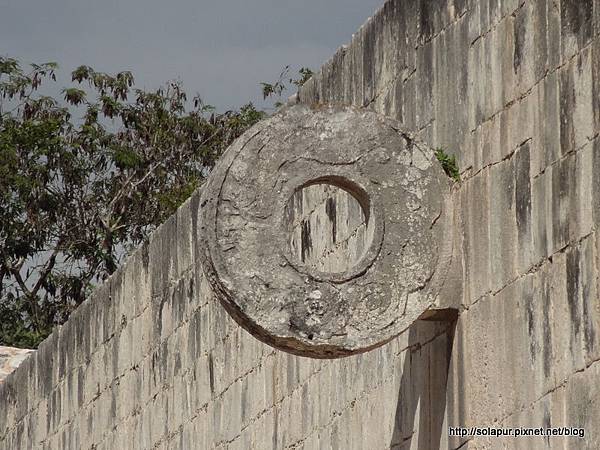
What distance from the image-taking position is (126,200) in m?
23.3

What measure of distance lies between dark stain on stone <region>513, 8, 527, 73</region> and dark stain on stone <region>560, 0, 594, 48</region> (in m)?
0.33

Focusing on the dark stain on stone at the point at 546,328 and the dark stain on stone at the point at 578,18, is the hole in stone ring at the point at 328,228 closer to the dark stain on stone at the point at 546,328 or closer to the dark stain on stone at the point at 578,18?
the dark stain on stone at the point at 546,328

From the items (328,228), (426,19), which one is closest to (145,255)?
(328,228)

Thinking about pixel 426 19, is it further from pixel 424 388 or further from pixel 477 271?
pixel 424 388

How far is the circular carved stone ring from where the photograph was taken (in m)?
6.18

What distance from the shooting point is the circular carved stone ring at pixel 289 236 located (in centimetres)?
618

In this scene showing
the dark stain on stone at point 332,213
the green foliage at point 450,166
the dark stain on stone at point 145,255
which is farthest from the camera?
the dark stain on stone at point 145,255

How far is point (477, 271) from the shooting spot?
6352 millimetres

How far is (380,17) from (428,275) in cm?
173

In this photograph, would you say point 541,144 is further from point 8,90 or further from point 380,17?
point 8,90

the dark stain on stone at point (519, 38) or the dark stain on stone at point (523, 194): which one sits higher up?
the dark stain on stone at point (519, 38)

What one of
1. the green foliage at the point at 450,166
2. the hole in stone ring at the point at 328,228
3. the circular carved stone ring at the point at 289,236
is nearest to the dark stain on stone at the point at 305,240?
the hole in stone ring at the point at 328,228

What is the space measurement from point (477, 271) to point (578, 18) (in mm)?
1122

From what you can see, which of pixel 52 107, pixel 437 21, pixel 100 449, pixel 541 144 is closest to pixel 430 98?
pixel 437 21
